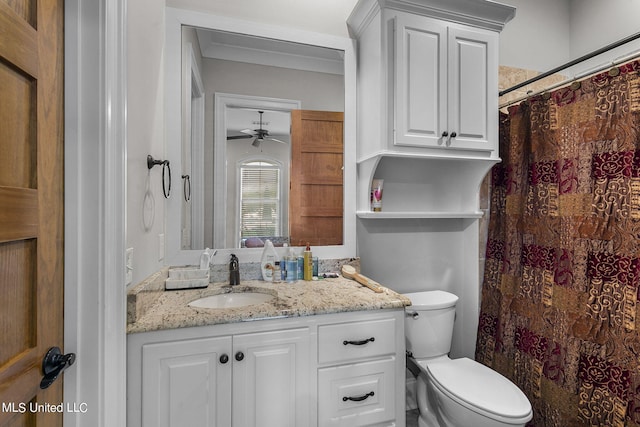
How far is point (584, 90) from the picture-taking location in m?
1.57

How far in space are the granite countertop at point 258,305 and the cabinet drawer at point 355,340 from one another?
0.07 meters

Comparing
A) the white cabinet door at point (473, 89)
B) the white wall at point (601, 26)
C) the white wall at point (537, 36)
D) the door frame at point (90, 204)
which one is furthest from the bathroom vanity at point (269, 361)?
the white wall at point (601, 26)

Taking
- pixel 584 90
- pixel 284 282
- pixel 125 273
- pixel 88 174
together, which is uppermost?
pixel 584 90

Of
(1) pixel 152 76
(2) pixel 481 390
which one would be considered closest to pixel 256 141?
(1) pixel 152 76

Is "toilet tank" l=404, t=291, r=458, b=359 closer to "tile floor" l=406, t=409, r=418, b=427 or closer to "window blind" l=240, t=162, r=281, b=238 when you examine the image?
"tile floor" l=406, t=409, r=418, b=427

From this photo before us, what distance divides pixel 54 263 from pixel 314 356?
3.03 ft

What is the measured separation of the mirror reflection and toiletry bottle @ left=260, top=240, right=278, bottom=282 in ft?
0.34

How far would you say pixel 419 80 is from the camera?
5.50 ft

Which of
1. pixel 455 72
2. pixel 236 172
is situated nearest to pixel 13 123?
pixel 236 172

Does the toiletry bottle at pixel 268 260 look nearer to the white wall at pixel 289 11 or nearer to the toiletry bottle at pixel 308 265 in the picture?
the toiletry bottle at pixel 308 265

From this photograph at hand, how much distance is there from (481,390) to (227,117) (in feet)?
6.22

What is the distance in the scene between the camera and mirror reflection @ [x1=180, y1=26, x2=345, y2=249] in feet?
5.64

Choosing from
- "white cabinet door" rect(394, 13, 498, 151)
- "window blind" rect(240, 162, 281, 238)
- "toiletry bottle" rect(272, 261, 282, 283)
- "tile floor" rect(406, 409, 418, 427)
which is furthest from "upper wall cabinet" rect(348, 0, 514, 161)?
"tile floor" rect(406, 409, 418, 427)

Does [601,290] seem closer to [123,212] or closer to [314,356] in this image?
[314,356]
